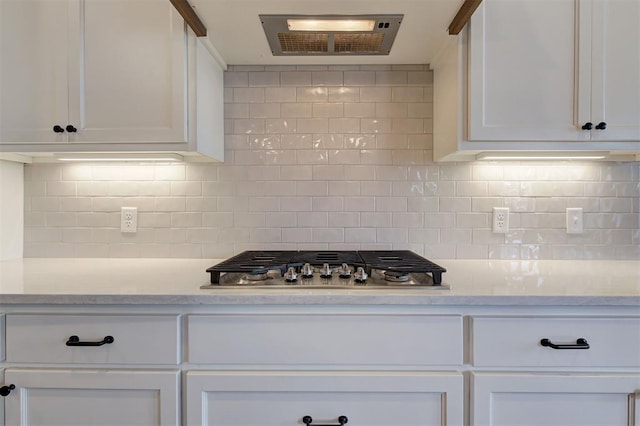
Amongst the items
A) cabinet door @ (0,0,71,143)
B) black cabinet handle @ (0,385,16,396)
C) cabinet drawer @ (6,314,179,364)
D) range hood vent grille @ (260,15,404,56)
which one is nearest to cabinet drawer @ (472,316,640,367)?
cabinet drawer @ (6,314,179,364)

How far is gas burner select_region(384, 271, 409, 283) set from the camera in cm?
113

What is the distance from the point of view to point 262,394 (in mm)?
1026

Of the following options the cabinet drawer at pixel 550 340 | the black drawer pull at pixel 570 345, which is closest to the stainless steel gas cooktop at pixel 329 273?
the cabinet drawer at pixel 550 340

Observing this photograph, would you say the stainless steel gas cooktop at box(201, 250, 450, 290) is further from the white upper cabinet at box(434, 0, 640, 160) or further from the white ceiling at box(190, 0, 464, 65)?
the white ceiling at box(190, 0, 464, 65)

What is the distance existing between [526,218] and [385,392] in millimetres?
1089

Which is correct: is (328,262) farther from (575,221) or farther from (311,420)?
(575,221)

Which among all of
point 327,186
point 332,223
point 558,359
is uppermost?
point 327,186

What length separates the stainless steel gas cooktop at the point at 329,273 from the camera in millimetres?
1100

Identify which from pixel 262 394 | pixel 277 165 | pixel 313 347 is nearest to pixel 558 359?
pixel 313 347

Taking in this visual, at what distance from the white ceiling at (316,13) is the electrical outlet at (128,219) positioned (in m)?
0.81

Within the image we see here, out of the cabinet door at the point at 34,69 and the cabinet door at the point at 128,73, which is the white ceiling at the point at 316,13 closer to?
the cabinet door at the point at 128,73

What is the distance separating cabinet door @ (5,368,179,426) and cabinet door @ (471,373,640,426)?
0.89 m

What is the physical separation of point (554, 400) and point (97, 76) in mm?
1832

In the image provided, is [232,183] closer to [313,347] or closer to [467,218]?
[313,347]
